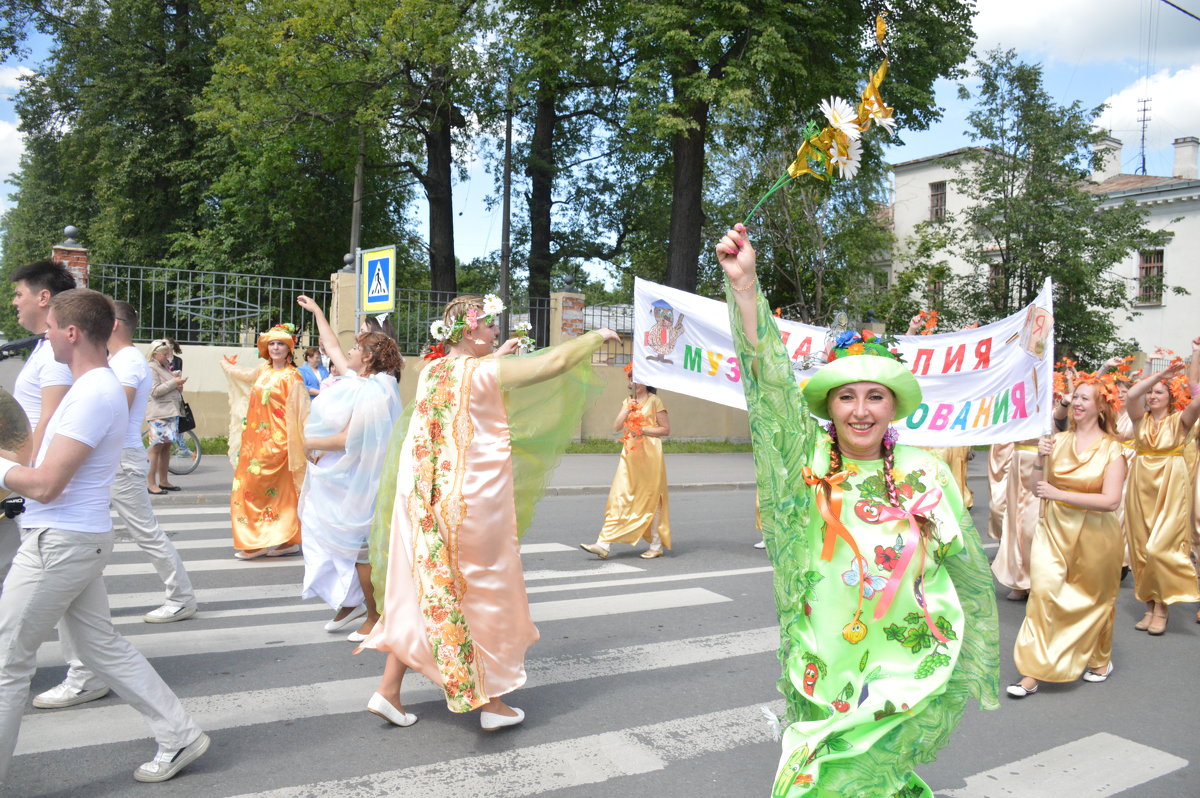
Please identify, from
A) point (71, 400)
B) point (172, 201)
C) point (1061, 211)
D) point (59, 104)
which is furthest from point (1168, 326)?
point (71, 400)

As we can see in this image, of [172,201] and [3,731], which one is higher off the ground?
[172,201]

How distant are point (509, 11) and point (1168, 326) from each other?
98.7ft

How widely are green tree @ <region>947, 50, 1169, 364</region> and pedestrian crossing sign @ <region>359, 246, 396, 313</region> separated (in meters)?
20.1

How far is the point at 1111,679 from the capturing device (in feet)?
19.0

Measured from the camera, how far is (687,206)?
2025 cm

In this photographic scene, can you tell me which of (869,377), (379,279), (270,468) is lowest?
(270,468)

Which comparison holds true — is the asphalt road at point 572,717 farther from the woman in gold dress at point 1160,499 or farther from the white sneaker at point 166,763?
the woman in gold dress at point 1160,499

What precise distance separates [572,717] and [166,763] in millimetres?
1815

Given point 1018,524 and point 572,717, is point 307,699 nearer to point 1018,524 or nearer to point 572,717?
point 572,717

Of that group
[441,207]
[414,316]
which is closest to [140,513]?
[414,316]

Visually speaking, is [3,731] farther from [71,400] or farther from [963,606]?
[963,606]

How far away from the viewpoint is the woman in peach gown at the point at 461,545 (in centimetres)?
440

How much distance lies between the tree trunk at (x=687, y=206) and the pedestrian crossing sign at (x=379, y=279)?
333 inches

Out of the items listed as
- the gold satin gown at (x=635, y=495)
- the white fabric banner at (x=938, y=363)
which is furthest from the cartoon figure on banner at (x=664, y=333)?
the gold satin gown at (x=635, y=495)
